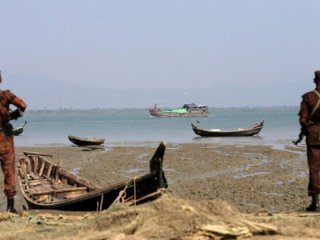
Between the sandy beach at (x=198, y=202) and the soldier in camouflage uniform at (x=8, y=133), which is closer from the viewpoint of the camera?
the sandy beach at (x=198, y=202)

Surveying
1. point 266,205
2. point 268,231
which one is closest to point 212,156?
point 266,205

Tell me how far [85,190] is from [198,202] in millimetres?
5089

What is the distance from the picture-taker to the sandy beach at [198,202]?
5848mm

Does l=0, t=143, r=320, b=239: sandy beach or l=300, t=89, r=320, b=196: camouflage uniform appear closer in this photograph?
l=0, t=143, r=320, b=239: sandy beach

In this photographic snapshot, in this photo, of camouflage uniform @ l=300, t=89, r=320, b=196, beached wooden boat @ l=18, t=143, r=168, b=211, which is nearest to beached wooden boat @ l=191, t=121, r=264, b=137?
beached wooden boat @ l=18, t=143, r=168, b=211

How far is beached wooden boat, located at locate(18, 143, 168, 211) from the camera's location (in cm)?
755

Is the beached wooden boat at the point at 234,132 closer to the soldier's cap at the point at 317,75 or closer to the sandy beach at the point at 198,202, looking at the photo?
the sandy beach at the point at 198,202

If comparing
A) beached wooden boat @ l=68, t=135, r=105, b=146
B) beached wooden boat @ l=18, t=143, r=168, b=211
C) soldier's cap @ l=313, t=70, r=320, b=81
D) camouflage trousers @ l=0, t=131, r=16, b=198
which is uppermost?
soldier's cap @ l=313, t=70, r=320, b=81

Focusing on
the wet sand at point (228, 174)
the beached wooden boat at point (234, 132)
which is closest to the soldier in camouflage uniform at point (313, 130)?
the wet sand at point (228, 174)

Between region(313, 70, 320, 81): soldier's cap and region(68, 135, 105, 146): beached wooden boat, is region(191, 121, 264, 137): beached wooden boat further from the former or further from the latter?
region(313, 70, 320, 81): soldier's cap

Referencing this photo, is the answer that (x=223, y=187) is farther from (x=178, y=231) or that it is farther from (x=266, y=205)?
(x=178, y=231)

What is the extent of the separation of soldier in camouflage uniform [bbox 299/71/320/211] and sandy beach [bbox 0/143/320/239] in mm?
582

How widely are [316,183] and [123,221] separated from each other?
366cm

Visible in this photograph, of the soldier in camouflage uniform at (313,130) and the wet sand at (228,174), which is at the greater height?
the soldier in camouflage uniform at (313,130)
